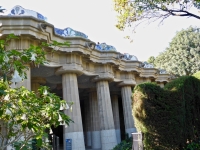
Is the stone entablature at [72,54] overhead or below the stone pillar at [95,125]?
overhead

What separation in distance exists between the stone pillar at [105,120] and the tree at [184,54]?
22224 millimetres

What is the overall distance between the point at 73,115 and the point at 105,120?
4336 mm

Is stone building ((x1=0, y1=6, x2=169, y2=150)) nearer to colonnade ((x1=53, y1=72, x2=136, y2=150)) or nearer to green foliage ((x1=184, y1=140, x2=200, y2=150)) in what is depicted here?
colonnade ((x1=53, y1=72, x2=136, y2=150))

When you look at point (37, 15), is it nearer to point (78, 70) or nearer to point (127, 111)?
point (78, 70)

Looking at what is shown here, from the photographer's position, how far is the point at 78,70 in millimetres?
16953

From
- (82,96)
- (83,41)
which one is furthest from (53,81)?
(82,96)

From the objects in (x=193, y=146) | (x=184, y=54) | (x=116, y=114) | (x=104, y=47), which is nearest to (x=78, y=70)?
(x=104, y=47)

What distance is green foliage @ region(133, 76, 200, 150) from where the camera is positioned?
1072cm

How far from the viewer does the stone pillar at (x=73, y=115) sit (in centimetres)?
1565

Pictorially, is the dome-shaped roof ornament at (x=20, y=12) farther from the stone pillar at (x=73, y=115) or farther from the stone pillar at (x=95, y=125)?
the stone pillar at (x=95, y=125)

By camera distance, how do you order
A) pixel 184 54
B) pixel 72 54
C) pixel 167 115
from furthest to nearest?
1. pixel 184 54
2. pixel 72 54
3. pixel 167 115

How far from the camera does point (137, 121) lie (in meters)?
11.4

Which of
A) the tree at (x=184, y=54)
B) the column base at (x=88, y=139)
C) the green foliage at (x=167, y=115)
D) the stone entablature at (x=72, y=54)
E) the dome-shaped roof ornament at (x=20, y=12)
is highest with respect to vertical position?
the tree at (x=184, y=54)

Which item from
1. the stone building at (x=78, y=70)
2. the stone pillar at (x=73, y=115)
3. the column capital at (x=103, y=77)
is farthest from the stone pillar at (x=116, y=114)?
the stone pillar at (x=73, y=115)
